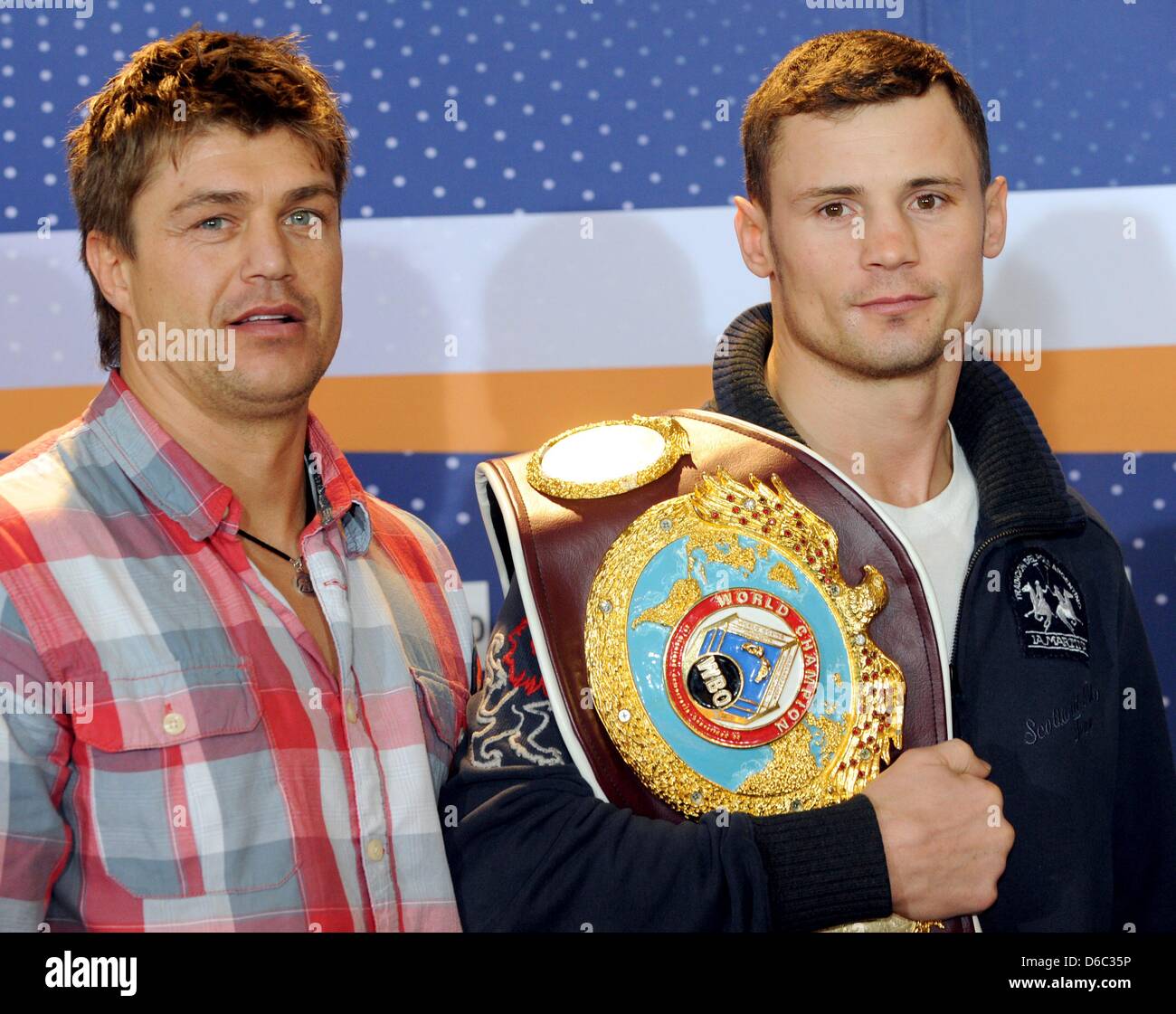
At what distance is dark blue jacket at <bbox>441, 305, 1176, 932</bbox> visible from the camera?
1545mm

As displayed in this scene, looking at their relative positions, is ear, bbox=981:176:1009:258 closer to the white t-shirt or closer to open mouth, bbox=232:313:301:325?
the white t-shirt

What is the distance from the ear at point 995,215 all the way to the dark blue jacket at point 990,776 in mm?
188

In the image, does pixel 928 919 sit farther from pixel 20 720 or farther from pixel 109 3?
pixel 109 3

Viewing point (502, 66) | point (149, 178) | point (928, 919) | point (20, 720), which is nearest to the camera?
point (20, 720)

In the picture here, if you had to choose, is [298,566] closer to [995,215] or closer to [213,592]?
[213,592]

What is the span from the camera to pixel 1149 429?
2.45 metres

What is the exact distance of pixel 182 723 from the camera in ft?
5.19

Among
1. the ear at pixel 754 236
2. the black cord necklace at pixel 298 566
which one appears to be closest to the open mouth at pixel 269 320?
the black cord necklace at pixel 298 566

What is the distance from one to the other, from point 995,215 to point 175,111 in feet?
3.58

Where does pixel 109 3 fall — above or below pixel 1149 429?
above

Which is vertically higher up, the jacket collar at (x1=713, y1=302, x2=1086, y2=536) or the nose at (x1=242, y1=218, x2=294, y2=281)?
the nose at (x1=242, y1=218, x2=294, y2=281)

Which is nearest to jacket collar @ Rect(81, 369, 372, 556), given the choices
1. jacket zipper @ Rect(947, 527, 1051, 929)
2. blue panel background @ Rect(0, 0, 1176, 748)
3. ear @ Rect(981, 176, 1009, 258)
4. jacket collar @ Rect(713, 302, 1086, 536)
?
jacket collar @ Rect(713, 302, 1086, 536)

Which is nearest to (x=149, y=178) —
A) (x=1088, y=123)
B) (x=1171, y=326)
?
(x=1088, y=123)

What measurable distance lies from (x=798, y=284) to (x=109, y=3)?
133 centimetres
